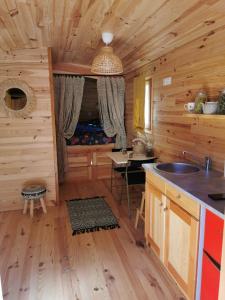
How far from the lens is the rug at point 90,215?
2881mm

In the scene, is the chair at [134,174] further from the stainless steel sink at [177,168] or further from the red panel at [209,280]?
the red panel at [209,280]

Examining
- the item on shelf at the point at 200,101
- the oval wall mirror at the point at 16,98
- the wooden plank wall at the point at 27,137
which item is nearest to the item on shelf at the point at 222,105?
the item on shelf at the point at 200,101

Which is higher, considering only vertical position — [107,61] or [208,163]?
[107,61]

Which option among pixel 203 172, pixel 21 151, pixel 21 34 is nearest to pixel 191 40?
pixel 203 172

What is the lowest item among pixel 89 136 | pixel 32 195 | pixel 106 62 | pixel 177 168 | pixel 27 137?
pixel 32 195

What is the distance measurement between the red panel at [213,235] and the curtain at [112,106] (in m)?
3.38

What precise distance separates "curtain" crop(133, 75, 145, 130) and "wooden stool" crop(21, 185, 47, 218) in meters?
1.89

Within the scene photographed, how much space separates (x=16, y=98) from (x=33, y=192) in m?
1.30

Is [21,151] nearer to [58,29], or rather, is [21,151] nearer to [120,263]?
[58,29]

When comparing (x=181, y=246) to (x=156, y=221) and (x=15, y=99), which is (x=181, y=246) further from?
(x=15, y=99)

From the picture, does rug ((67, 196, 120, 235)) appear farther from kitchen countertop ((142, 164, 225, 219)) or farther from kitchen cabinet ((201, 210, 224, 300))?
kitchen cabinet ((201, 210, 224, 300))

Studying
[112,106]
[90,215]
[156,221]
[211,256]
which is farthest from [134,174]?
[211,256]

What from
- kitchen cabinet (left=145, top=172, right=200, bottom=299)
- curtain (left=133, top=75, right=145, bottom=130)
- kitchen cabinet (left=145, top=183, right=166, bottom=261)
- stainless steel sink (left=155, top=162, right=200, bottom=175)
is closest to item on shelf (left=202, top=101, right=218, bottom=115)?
stainless steel sink (left=155, top=162, right=200, bottom=175)

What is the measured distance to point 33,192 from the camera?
124 inches
